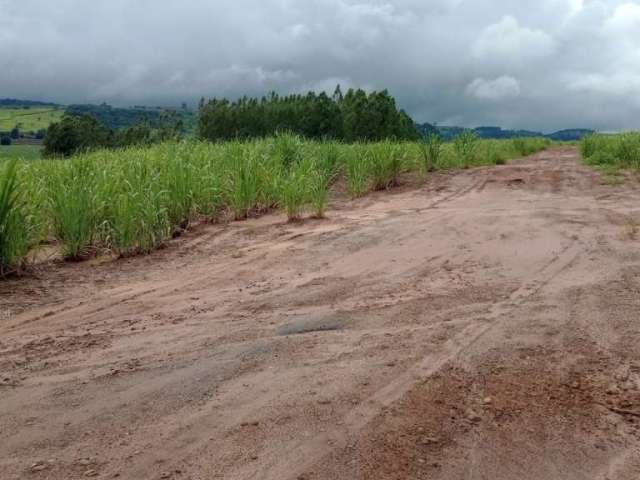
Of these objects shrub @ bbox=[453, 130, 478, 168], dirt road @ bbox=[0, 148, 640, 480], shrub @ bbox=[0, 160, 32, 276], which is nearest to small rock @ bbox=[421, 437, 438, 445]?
dirt road @ bbox=[0, 148, 640, 480]

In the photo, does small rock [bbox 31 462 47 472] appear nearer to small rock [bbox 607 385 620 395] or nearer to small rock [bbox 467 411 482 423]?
small rock [bbox 467 411 482 423]

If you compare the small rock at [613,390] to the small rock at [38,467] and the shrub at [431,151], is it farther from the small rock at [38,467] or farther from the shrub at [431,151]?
the shrub at [431,151]

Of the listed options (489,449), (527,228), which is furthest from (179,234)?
(489,449)

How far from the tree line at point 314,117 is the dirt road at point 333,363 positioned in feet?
111

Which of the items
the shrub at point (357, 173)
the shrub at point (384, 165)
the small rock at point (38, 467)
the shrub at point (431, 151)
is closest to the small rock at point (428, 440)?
the small rock at point (38, 467)

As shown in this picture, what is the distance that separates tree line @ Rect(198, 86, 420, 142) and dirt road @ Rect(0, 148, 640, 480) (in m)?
33.7

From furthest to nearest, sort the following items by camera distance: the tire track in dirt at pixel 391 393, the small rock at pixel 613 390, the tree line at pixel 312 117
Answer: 1. the tree line at pixel 312 117
2. the small rock at pixel 613 390
3. the tire track in dirt at pixel 391 393

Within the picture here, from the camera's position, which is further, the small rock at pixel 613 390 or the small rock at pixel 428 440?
the small rock at pixel 613 390

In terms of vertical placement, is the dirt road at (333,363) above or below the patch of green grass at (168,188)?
below

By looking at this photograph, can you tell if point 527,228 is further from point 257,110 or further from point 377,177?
point 257,110

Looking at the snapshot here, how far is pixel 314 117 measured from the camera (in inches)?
1741

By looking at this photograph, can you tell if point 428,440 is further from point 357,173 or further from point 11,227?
point 357,173

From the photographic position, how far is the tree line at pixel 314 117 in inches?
1623

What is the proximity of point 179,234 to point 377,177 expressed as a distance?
4.50 meters
